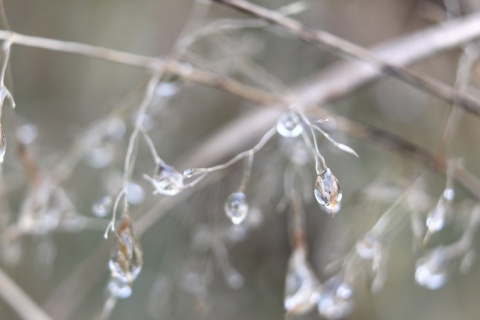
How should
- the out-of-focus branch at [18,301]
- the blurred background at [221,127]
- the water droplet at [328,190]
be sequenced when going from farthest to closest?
1. the blurred background at [221,127]
2. the out-of-focus branch at [18,301]
3. the water droplet at [328,190]

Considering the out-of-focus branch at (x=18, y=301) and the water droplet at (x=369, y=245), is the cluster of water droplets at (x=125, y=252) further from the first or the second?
the out-of-focus branch at (x=18, y=301)

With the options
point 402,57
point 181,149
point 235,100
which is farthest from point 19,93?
point 402,57

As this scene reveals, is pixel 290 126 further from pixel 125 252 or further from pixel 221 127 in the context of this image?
pixel 221 127

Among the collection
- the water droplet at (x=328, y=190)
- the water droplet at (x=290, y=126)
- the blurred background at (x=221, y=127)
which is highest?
the water droplet at (x=290, y=126)

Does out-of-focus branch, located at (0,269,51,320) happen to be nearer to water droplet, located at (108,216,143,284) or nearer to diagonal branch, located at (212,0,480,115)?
water droplet, located at (108,216,143,284)

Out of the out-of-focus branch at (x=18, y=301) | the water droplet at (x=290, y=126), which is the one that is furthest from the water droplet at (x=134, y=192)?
the water droplet at (x=290, y=126)

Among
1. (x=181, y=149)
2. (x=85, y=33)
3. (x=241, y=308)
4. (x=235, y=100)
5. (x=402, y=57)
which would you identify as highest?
(x=402, y=57)

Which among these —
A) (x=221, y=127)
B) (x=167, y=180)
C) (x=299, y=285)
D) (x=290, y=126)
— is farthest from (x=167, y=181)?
(x=221, y=127)

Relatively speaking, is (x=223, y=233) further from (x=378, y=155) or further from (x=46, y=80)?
(x=46, y=80)
